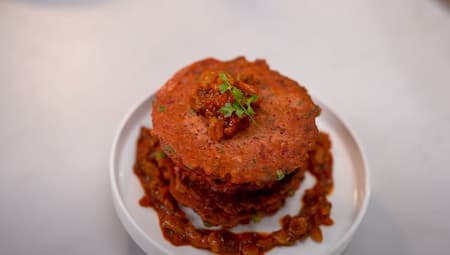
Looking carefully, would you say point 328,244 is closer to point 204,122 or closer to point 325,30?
point 204,122

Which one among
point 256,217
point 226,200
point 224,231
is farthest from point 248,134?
point 224,231

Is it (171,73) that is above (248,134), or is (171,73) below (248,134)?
below

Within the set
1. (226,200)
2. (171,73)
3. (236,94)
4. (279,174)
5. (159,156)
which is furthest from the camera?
(171,73)

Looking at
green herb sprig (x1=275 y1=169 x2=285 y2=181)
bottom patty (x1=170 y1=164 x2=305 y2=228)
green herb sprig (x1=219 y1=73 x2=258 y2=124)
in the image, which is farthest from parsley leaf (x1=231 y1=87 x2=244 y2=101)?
bottom patty (x1=170 y1=164 x2=305 y2=228)

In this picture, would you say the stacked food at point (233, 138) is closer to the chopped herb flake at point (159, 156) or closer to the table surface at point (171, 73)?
the chopped herb flake at point (159, 156)

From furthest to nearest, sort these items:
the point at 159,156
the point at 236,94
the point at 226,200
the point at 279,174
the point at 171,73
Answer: the point at 171,73
the point at 159,156
the point at 226,200
the point at 236,94
the point at 279,174

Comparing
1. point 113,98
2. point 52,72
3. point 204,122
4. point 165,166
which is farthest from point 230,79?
point 52,72

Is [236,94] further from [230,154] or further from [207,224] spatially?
[207,224]
